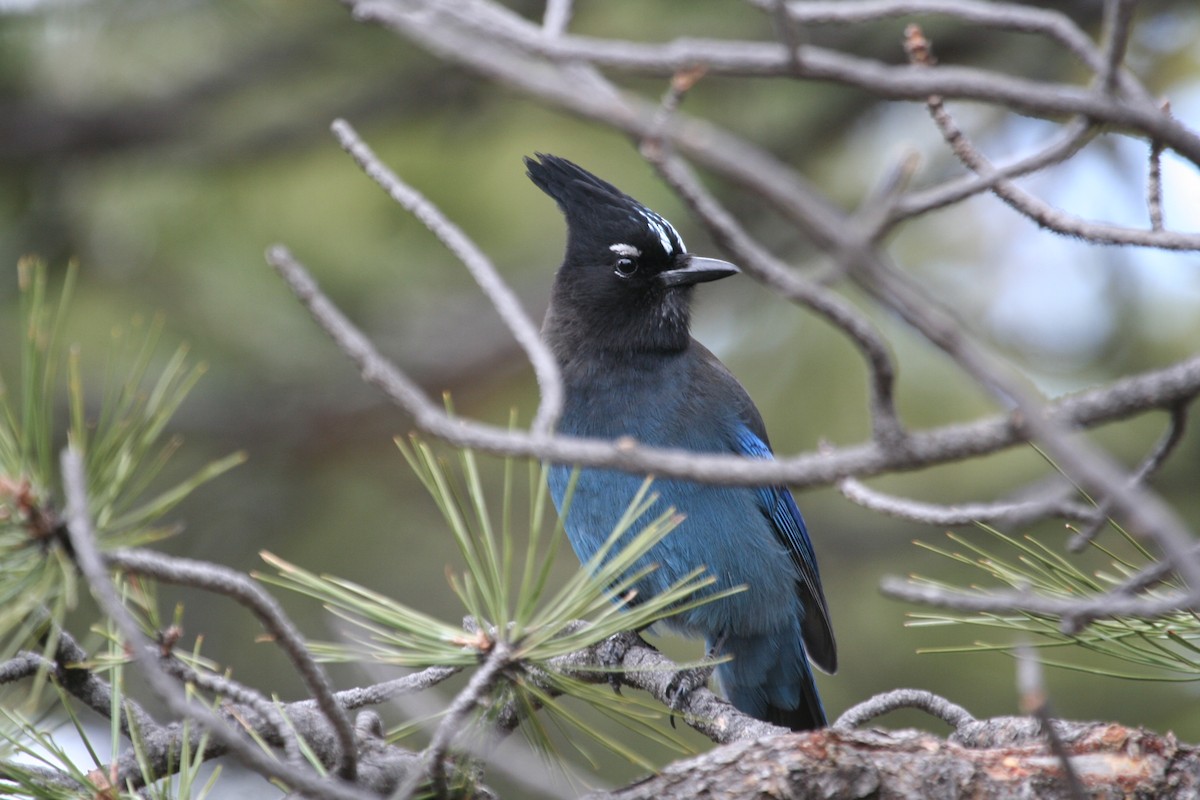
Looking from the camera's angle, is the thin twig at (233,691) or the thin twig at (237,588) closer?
the thin twig at (237,588)

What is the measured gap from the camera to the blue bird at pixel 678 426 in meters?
3.83

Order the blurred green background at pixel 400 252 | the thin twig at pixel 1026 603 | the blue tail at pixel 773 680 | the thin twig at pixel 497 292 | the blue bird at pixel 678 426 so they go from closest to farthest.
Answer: the thin twig at pixel 1026 603
the thin twig at pixel 497 292
the blue bird at pixel 678 426
the blue tail at pixel 773 680
the blurred green background at pixel 400 252

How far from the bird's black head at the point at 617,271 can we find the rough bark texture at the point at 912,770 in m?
2.06

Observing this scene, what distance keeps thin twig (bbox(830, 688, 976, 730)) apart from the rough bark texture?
0.38 metres

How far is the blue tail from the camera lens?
399 centimetres

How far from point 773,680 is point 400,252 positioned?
2.86m

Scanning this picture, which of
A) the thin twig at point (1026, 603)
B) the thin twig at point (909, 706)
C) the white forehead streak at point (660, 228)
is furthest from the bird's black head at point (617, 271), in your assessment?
the thin twig at point (1026, 603)

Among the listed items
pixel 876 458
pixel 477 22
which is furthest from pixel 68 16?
pixel 876 458

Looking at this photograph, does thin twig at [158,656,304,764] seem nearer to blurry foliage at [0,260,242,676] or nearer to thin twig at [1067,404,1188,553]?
blurry foliage at [0,260,242,676]

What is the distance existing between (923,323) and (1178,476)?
4469 millimetres

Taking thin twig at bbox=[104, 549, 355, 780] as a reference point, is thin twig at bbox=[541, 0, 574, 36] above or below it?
above

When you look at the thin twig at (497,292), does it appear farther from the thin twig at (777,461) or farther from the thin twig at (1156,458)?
the thin twig at (1156,458)

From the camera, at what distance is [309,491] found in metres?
6.13

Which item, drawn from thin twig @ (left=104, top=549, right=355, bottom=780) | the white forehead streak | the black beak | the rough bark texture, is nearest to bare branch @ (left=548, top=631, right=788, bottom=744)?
the rough bark texture
